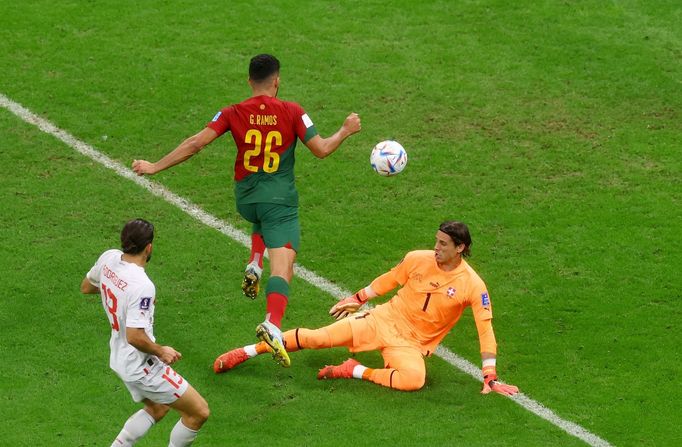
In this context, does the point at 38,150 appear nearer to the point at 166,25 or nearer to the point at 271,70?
the point at 166,25

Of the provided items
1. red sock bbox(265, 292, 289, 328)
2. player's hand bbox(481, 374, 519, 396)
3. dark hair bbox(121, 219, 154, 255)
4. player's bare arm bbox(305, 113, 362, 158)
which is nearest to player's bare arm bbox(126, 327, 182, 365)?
dark hair bbox(121, 219, 154, 255)

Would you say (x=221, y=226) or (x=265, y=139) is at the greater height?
(x=265, y=139)

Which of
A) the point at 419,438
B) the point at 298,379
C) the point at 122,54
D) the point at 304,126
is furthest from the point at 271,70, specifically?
the point at 122,54

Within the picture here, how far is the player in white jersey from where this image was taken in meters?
8.73

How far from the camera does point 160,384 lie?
902 centimetres

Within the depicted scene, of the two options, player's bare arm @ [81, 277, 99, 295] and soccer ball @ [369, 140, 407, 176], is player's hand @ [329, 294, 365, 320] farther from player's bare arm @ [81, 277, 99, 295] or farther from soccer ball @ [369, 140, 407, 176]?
player's bare arm @ [81, 277, 99, 295]

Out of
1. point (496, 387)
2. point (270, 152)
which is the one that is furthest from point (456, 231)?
point (270, 152)

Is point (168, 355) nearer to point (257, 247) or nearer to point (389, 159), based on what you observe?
point (257, 247)

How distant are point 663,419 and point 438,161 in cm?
506

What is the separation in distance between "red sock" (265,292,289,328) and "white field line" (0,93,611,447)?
5.27 feet

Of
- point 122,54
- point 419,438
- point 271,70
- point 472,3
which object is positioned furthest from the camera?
point 472,3

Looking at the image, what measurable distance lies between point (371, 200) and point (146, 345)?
537 centimetres

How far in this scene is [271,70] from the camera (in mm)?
10758

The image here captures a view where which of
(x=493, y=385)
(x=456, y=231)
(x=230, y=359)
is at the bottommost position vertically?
(x=230, y=359)
